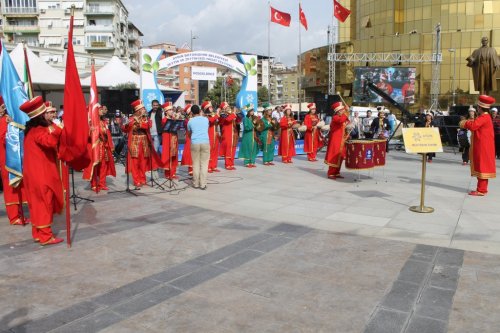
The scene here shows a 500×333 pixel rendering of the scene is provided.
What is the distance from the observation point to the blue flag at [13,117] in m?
6.39

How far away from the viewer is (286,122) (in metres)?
13.9

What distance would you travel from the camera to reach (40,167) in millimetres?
5609

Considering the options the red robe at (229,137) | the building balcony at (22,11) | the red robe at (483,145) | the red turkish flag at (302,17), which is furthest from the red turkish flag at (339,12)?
the building balcony at (22,11)

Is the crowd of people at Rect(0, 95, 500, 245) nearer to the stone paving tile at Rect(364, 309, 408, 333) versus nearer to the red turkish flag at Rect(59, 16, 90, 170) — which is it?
the red turkish flag at Rect(59, 16, 90, 170)

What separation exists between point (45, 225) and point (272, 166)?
8.74 metres

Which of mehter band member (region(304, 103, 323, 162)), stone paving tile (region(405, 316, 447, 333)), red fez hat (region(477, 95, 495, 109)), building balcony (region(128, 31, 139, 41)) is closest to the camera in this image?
stone paving tile (region(405, 316, 447, 333))

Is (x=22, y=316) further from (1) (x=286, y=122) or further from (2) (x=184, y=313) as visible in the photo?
(1) (x=286, y=122)

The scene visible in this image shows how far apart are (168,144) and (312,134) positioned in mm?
5781

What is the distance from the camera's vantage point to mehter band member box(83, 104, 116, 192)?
9305mm

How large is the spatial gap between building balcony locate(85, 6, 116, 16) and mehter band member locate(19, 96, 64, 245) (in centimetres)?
6984

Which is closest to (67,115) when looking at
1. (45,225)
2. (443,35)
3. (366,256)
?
(45,225)

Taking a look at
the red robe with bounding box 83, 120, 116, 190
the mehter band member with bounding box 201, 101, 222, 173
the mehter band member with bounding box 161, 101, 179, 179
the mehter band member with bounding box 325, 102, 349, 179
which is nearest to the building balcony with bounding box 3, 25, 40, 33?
the mehter band member with bounding box 201, 101, 222, 173

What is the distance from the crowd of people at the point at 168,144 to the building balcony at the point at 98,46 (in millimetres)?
58268

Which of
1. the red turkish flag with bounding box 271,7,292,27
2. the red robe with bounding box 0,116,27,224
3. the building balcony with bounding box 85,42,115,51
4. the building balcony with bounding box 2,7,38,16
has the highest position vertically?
the building balcony with bounding box 2,7,38,16
